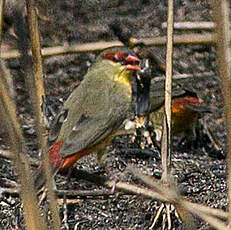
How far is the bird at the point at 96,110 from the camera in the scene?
3135 millimetres

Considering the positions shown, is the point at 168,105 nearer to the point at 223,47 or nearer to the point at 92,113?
the point at 92,113

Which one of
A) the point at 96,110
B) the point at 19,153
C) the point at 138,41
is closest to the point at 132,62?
the point at 96,110

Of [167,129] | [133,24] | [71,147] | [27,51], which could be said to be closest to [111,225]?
[71,147]

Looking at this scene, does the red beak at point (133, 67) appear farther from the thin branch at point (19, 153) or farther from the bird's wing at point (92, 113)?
the thin branch at point (19, 153)

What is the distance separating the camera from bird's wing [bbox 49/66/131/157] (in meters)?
3.26

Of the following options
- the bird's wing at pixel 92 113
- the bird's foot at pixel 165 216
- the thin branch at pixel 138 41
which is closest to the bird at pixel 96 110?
the bird's wing at pixel 92 113

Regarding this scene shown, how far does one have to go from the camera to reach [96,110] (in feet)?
11.5

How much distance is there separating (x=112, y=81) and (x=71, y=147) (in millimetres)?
791

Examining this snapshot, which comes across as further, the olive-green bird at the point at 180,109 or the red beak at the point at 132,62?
the olive-green bird at the point at 180,109

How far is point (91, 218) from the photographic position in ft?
10.1

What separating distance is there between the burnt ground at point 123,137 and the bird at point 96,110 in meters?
0.18

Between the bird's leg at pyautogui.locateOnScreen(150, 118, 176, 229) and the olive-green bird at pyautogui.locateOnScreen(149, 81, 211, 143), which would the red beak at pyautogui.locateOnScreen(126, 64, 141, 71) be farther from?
the bird's leg at pyautogui.locateOnScreen(150, 118, 176, 229)

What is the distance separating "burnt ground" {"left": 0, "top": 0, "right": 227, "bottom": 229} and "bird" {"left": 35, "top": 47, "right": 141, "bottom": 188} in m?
0.18

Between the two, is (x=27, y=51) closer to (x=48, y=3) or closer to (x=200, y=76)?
(x=200, y=76)
